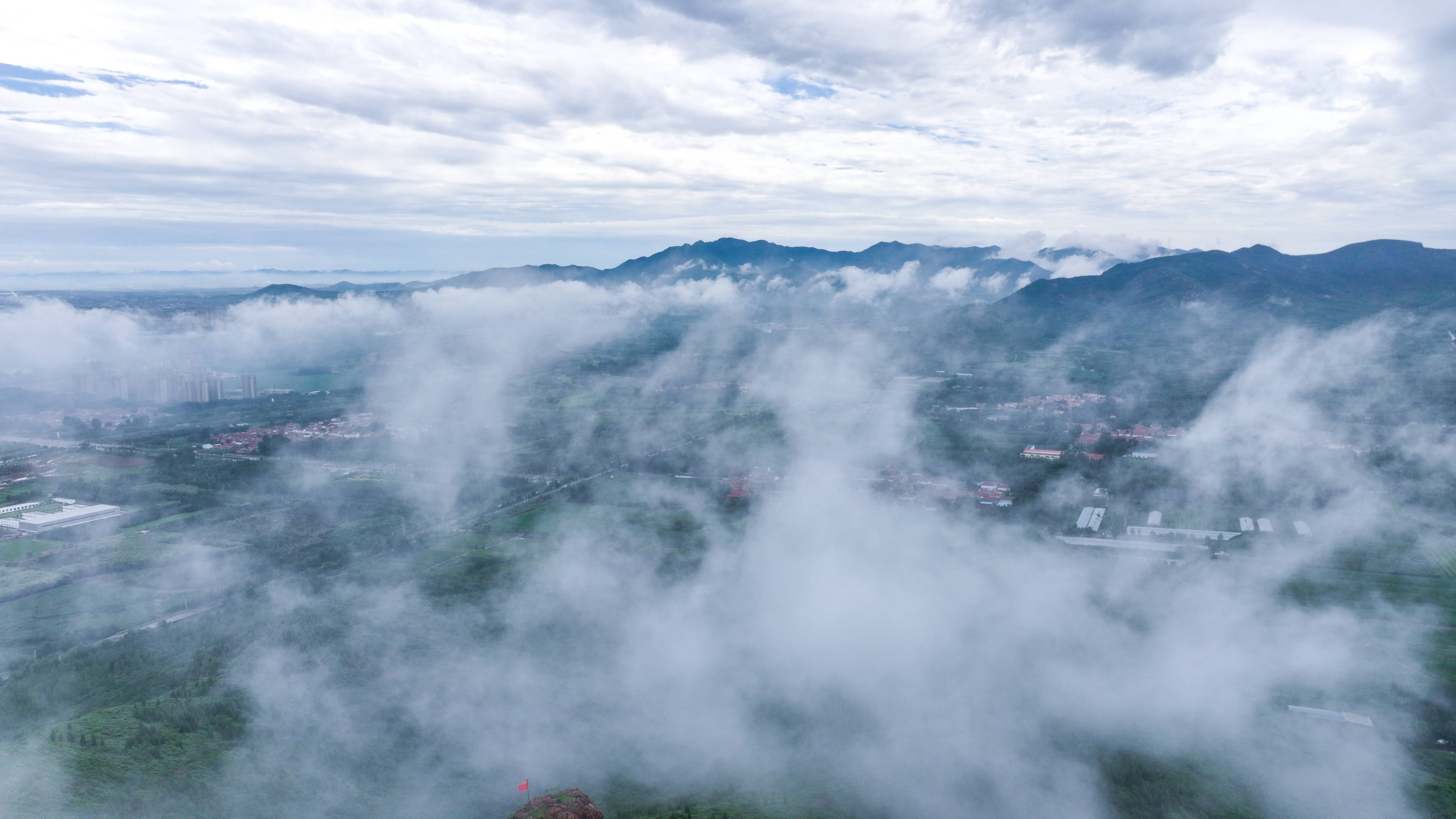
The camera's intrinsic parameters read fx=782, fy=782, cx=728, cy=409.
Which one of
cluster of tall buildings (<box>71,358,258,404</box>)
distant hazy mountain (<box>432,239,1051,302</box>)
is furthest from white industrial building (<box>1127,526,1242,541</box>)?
distant hazy mountain (<box>432,239,1051,302</box>)

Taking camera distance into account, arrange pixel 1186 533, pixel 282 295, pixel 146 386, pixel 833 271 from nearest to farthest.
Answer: pixel 1186 533, pixel 146 386, pixel 282 295, pixel 833 271

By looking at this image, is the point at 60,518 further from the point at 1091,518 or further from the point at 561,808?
the point at 1091,518

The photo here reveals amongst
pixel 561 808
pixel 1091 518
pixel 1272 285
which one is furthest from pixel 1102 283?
pixel 561 808

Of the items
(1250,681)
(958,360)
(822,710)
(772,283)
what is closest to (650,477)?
(822,710)

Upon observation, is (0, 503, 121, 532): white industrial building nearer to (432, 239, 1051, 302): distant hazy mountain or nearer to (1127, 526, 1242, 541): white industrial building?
(1127, 526, 1242, 541): white industrial building

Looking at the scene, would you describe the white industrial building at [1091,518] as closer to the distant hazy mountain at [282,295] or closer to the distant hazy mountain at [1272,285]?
the distant hazy mountain at [1272,285]

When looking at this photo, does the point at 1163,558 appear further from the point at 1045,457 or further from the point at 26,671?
the point at 26,671

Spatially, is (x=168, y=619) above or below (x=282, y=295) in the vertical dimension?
below
